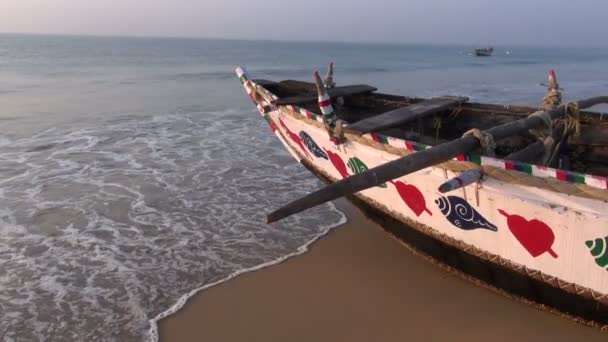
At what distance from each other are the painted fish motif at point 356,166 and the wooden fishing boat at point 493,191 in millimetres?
15

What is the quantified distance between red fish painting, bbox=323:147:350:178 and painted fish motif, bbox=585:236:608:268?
2456 millimetres

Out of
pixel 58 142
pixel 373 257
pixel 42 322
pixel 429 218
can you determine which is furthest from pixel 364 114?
pixel 58 142

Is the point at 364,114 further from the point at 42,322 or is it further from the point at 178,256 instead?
the point at 42,322

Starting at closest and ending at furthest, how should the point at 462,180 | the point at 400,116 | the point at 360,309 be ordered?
1. the point at 462,180
2. the point at 360,309
3. the point at 400,116

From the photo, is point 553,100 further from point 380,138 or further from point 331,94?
point 331,94

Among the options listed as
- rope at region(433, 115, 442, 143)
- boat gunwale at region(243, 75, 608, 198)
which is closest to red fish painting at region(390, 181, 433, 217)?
boat gunwale at region(243, 75, 608, 198)

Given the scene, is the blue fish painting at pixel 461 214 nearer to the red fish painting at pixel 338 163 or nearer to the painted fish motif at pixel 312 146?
the red fish painting at pixel 338 163

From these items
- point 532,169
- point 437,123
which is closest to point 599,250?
point 532,169

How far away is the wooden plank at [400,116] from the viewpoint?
4480mm

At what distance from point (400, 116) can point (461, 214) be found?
1.44 metres

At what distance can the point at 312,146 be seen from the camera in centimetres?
568

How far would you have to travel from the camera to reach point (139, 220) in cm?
671

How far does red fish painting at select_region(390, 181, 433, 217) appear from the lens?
4223 mm

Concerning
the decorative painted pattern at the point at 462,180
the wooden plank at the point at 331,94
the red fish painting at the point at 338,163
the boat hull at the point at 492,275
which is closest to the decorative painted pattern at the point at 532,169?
the decorative painted pattern at the point at 462,180
